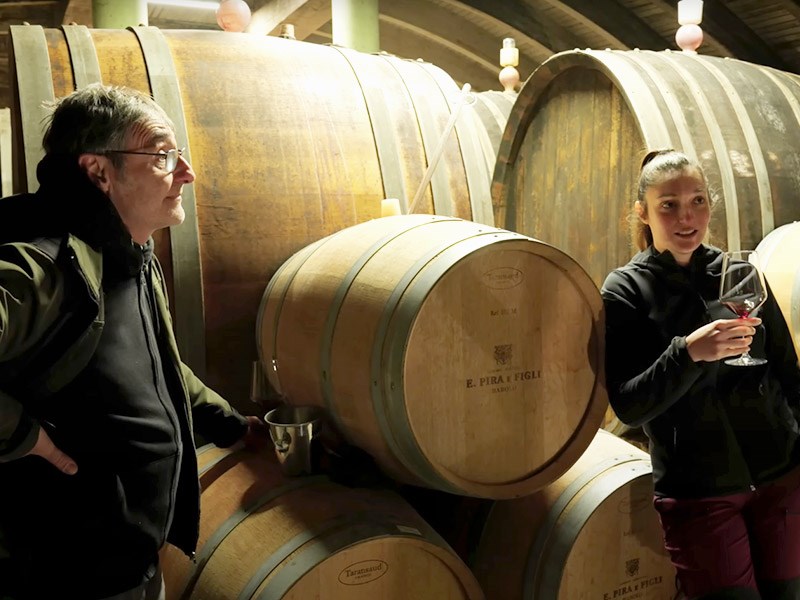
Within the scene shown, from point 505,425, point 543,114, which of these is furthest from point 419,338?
point 543,114

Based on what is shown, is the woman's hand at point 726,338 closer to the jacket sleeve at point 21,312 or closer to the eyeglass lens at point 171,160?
the eyeglass lens at point 171,160

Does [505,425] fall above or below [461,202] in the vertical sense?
below

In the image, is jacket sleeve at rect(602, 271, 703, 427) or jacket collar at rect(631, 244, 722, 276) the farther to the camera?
jacket collar at rect(631, 244, 722, 276)

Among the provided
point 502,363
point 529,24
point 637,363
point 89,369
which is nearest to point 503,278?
point 502,363

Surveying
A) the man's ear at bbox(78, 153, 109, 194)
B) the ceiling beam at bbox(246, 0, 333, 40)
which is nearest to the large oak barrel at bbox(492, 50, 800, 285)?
the man's ear at bbox(78, 153, 109, 194)

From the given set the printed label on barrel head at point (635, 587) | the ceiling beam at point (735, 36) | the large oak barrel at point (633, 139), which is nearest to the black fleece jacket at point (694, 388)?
the printed label on barrel head at point (635, 587)

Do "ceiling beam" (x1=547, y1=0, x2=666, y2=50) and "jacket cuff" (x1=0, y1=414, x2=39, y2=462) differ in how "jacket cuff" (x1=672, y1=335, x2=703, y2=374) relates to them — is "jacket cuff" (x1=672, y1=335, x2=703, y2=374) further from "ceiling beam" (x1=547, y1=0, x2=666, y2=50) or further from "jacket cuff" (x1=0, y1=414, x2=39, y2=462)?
"ceiling beam" (x1=547, y1=0, x2=666, y2=50)

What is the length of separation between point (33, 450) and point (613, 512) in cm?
153

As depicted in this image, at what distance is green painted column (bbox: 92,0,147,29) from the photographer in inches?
229

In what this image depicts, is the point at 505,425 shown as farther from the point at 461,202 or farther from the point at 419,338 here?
the point at 461,202

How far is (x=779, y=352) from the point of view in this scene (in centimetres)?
192

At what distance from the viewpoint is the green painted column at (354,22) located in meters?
6.88

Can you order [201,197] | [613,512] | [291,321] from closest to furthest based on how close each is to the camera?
[613,512] → [291,321] → [201,197]

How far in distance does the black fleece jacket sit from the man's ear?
129cm
